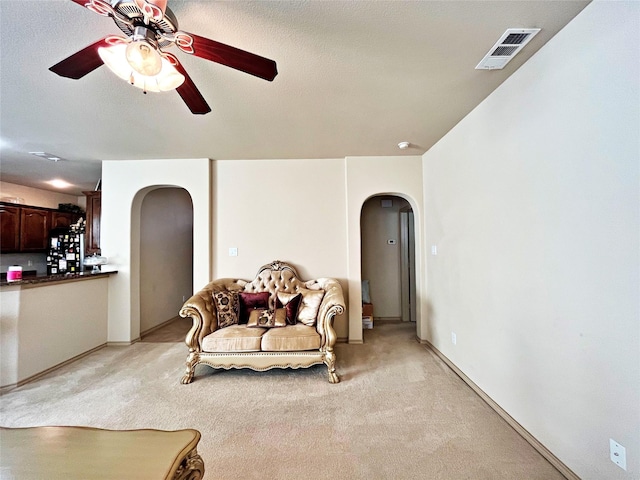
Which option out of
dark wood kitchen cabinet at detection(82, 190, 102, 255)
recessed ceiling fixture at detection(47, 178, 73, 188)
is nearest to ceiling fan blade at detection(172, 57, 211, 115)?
dark wood kitchen cabinet at detection(82, 190, 102, 255)

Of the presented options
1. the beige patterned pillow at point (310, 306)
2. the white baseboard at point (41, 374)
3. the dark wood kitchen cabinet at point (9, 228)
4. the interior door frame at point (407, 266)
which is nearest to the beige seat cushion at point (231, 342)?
the beige patterned pillow at point (310, 306)

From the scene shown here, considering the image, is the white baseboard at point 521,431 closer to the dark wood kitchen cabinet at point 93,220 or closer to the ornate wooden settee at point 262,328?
the ornate wooden settee at point 262,328

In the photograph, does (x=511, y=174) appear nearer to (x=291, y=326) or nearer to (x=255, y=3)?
(x=255, y=3)

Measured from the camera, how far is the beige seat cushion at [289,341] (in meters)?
2.80

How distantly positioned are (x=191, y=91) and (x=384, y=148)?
98.4 inches

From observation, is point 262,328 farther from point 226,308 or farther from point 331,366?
point 331,366

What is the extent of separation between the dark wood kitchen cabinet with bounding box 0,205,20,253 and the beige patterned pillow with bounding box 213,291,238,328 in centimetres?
479

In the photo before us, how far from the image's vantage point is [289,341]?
281 centimetres

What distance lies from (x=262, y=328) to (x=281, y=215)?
1.65 meters

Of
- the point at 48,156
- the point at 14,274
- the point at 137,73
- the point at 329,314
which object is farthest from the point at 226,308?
the point at 48,156

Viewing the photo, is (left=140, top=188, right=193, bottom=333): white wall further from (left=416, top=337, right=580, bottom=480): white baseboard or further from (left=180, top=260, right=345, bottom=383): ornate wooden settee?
(left=416, top=337, right=580, bottom=480): white baseboard

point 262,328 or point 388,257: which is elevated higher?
point 388,257

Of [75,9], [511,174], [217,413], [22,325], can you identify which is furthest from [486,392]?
[22,325]

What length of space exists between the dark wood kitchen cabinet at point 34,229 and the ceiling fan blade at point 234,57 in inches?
248
